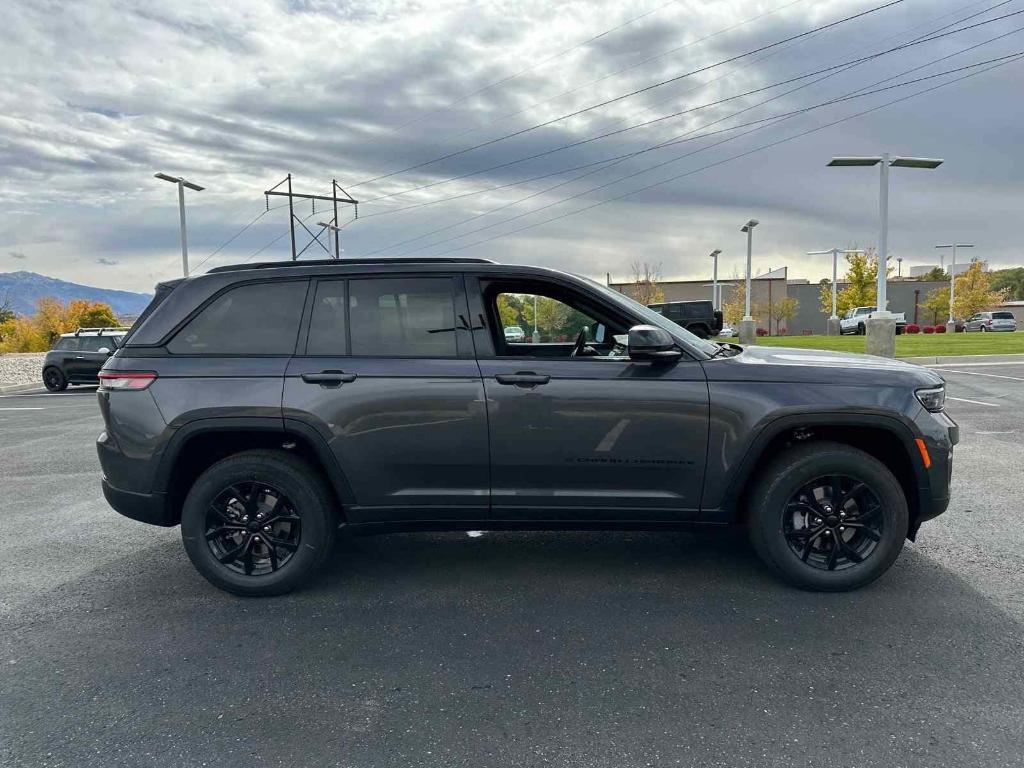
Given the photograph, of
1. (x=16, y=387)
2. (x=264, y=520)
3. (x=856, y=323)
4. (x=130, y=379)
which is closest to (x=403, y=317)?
(x=264, y=520)

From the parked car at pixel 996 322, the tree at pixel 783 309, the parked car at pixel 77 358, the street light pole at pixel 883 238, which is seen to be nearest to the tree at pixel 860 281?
the parked car at pixel 996 322

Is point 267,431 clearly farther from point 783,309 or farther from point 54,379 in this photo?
point 783,309

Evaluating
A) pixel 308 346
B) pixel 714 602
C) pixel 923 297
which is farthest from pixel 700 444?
pixel 923 297

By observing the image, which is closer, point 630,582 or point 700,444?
point 700,444

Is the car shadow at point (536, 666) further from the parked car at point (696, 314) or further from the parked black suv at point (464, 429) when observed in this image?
the parked car at point (696, 314)

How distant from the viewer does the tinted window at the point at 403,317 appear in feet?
→ 12.0

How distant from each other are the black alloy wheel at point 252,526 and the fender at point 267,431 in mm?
313

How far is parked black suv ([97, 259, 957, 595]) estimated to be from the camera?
348 centimetres

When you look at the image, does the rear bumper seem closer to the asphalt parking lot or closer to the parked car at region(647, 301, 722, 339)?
the asphalt parking lot

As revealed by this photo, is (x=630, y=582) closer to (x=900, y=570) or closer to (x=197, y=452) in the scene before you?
(x=900, y=570)

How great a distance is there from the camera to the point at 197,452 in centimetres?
377

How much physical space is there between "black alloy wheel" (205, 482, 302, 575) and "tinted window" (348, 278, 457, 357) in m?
0.99

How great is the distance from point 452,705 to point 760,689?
4.19ft

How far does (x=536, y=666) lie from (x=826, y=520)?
5.97 feet
